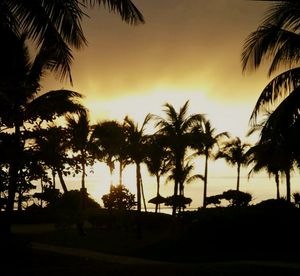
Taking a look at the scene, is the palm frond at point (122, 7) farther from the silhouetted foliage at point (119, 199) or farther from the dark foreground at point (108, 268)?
the silhouetted foliage at point (119, 199)

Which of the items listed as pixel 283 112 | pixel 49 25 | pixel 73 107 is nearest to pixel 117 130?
pixel 73 107

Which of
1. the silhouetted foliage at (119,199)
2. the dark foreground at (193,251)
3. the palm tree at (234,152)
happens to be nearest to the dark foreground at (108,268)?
the dark foreground at (193,251)

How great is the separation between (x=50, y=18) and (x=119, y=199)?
64.5ft

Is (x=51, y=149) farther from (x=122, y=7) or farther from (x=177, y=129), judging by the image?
(x=177, y=129)

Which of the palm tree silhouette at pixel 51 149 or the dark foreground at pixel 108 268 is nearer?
the dark foreground at pixel 108 268

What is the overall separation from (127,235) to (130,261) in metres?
10.6

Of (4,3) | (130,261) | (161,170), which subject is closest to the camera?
(4,3)

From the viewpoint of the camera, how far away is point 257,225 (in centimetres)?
1656

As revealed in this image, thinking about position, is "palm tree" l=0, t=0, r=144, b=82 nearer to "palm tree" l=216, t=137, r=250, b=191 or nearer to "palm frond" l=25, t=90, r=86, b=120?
"palm frond" l=25, t=90, r=86, b=120

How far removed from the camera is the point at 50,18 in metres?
8.87

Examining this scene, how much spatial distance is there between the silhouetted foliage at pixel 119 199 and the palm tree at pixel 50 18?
62.7 feet

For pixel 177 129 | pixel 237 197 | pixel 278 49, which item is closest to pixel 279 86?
pixel 278 49

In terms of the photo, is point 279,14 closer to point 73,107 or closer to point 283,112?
point 283,112

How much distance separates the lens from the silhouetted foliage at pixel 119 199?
27438mm
